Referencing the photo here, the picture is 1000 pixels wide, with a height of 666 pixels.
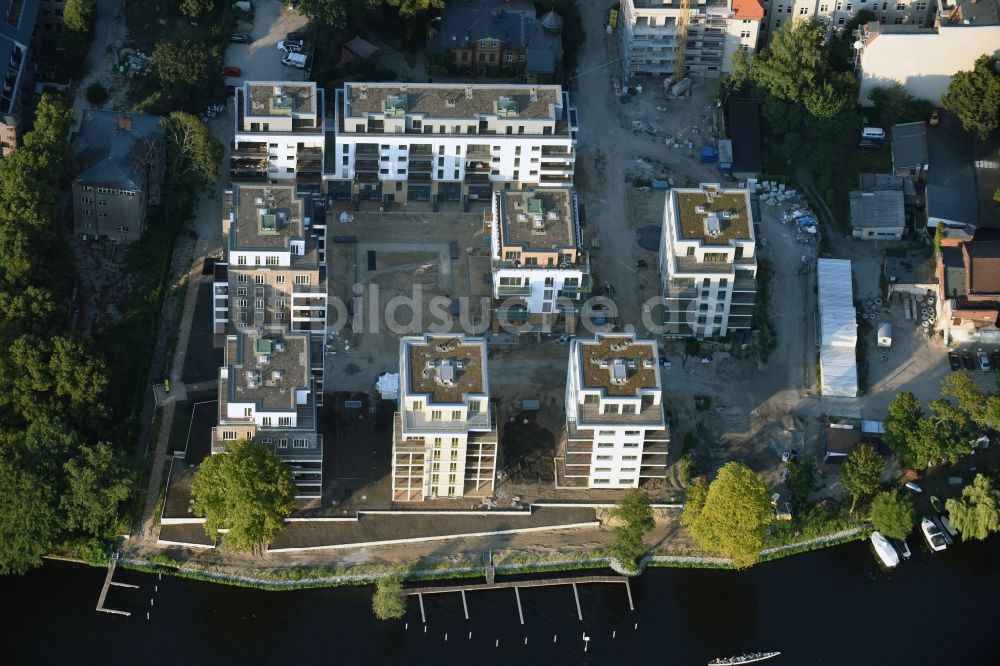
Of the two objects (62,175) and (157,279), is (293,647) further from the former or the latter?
(62,175)

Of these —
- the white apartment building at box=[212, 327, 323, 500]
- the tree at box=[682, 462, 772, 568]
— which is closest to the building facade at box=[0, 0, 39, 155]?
the white apartment building at box=[212, 327, 323, 500]

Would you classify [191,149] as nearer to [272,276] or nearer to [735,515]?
[272,276]

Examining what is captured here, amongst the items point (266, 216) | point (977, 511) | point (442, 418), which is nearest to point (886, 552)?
point (977, 511)

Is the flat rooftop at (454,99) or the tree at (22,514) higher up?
the flat rooftop at (454,99)

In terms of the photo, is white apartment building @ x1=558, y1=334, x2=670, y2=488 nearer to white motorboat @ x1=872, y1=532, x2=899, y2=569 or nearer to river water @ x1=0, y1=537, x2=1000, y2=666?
river water @ x1=0, y1=537, x2=1000, y2=666

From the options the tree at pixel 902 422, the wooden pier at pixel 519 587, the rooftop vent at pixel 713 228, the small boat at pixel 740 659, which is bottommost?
the small boat at pixel 740 659

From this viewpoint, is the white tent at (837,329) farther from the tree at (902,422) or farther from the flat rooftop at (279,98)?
the flat rooftop at (279,98)

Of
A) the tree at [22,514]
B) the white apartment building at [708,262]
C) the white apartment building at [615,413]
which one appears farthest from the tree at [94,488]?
the white apartment building at [708,262]
